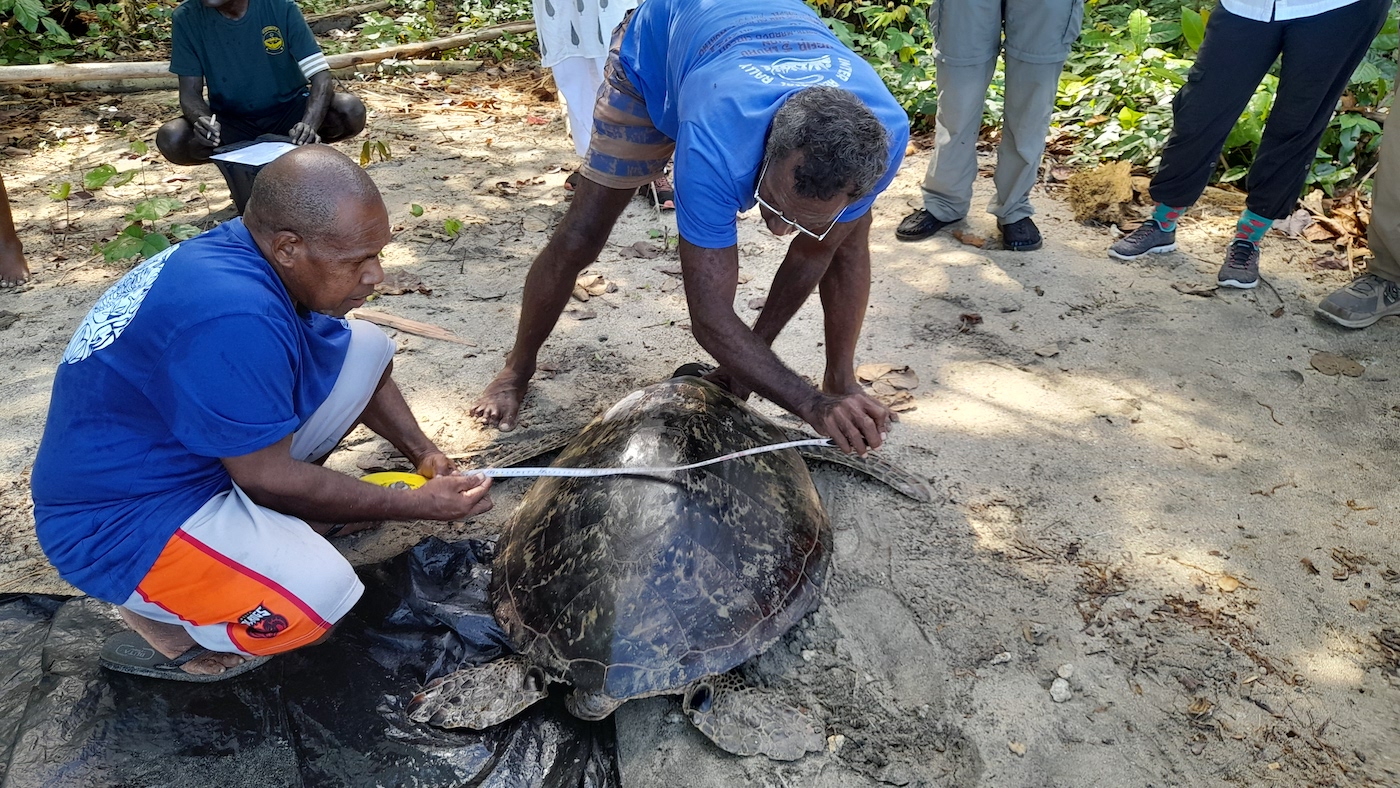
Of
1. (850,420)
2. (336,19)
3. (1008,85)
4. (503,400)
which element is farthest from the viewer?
(336,19)

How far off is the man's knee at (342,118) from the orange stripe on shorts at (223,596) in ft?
11.7

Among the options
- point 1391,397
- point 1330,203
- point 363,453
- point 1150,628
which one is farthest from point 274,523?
point 1330,203

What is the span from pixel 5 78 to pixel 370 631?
18.2ft

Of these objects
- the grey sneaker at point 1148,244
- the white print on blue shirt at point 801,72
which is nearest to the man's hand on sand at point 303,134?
the white print on blue shirt at point 801,72

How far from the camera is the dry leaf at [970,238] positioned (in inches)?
176

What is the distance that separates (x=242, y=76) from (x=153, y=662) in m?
3.48

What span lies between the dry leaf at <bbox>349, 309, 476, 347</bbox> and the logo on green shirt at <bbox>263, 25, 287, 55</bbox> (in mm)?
1692

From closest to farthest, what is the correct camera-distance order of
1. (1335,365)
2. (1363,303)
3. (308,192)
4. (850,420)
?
(308,192), (850,420), (1335,365), (1363,303)

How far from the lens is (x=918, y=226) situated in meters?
4.54

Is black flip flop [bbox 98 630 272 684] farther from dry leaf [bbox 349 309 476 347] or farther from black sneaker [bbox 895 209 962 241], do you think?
black sneaker [bbox 895 209 962 241]

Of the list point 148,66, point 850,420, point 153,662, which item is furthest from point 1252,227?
point 148,66

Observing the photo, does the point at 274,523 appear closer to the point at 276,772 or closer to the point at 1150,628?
the point at 276,772

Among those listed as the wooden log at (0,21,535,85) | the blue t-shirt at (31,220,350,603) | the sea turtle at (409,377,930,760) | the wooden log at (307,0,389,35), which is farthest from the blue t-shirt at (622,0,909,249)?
the wooden log at (307,0,389,35)

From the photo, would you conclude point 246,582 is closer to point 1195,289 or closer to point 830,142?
point 830,142
